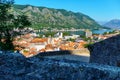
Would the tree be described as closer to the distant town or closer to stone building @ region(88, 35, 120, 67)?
Result: the distant town

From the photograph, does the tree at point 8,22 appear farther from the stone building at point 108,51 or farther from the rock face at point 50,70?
the rock face at point 50,70

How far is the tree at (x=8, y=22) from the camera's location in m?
18.6

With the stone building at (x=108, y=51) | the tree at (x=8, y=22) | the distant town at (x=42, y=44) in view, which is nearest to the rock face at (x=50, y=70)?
the distant town at (x=42, y=44)

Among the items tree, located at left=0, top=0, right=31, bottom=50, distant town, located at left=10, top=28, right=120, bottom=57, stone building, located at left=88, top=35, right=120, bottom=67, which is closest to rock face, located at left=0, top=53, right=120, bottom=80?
distant town, located at left=10, top=28, right=120, bottom=57

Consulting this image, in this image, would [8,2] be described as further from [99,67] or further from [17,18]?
Result: [99,67]

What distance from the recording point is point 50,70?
356cm

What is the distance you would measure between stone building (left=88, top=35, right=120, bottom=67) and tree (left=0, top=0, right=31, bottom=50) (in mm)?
4167

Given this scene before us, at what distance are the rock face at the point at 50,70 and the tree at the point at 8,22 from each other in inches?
574

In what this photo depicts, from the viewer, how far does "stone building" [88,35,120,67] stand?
16.7 m

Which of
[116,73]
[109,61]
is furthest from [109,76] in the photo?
[109,61]

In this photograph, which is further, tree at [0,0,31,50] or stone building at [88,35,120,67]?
tree at [0,0,31,50]

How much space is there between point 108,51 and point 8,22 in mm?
5577

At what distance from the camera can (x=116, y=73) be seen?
3381 mm

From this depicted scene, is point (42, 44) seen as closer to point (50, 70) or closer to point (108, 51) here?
point (108, 51)
